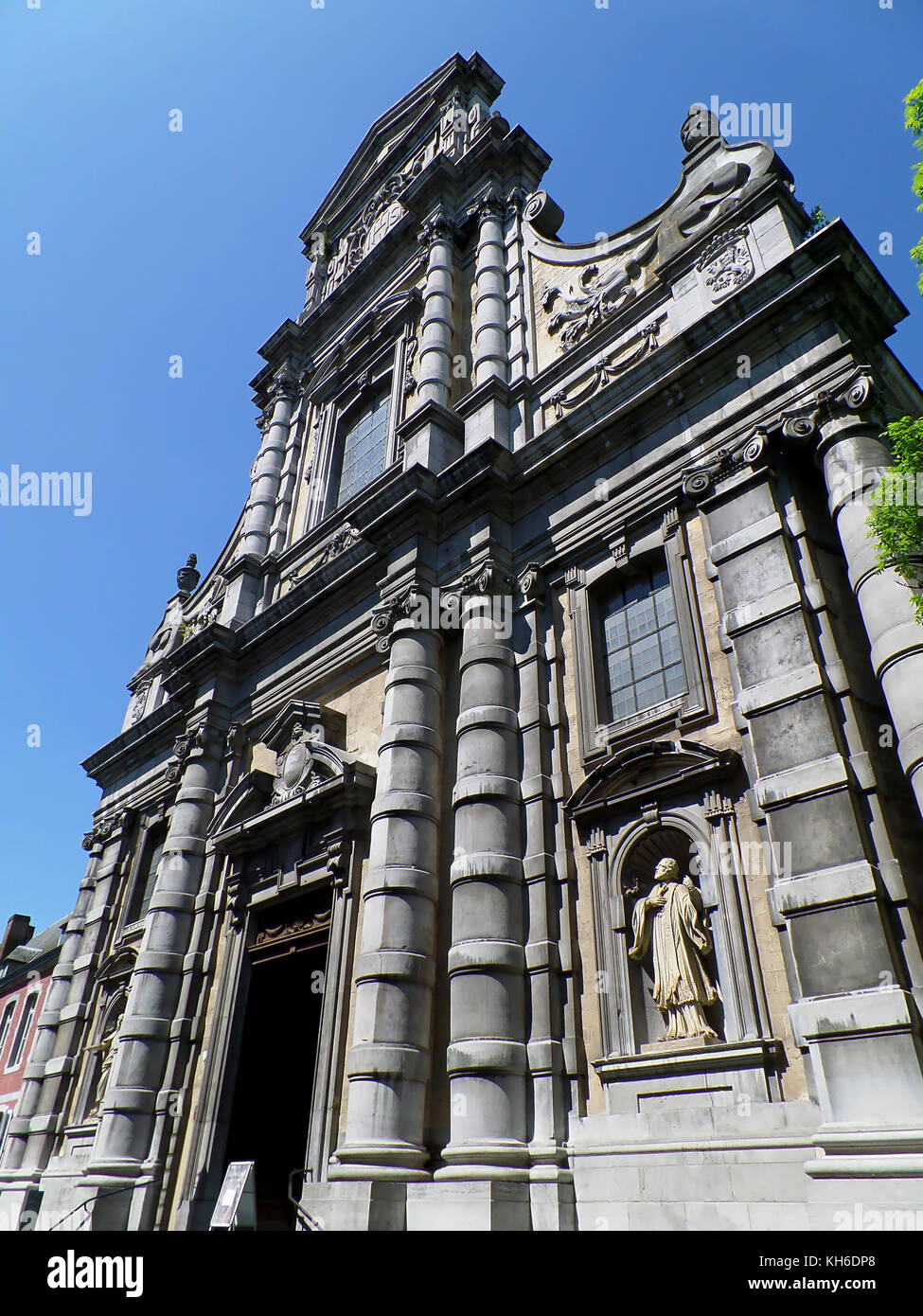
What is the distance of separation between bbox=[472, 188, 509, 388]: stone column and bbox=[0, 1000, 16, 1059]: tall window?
35.0 metres

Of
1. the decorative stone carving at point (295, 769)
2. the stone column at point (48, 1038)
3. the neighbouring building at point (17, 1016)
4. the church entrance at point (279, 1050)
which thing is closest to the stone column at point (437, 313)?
the decorative stone carving at point (295, 769)

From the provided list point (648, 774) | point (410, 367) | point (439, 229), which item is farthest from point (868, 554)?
point (439, 229)

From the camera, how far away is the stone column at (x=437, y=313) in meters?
16.9

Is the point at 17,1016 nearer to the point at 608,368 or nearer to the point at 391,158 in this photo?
the point at 391,158

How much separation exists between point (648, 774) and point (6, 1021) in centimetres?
3762

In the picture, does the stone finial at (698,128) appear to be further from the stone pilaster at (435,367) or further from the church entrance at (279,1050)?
the church entrance at (279,1050)

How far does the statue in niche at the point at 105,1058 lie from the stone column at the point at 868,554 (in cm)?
1617

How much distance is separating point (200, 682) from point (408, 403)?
782 centimetres

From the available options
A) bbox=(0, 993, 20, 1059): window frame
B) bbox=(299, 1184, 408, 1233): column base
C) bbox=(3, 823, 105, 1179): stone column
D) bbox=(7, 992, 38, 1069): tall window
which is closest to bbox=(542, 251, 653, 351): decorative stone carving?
bbox=(299, 1184, 408, 1233): column base

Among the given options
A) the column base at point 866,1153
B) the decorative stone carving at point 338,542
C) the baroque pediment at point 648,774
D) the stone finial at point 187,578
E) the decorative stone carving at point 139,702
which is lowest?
the column base at point 866,1153

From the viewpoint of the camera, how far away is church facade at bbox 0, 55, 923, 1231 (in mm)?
7852

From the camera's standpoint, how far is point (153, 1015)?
15141mm

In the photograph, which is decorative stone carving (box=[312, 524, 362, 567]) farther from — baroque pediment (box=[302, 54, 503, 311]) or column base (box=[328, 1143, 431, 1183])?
column base (box=[328, 1143, 431, 1183])

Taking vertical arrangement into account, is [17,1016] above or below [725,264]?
below
